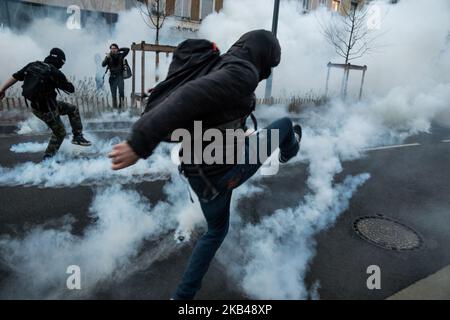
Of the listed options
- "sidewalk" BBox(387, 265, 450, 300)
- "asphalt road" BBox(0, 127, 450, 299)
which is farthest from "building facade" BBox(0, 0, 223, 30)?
"sidewalk" BBox(387, 265, 450, 300)

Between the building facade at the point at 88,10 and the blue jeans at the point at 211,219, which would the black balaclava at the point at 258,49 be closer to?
the blue jeans at the point at 211,219

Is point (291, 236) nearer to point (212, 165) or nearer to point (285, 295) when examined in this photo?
point (285, 295)

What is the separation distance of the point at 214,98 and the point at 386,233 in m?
2.73

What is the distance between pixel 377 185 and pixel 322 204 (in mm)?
1417

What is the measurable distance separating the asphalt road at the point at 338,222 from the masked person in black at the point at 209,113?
0.53m

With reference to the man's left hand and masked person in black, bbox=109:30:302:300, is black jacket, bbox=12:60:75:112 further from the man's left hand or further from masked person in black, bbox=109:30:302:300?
the man's left hand

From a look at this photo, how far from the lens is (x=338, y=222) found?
12.9 feet

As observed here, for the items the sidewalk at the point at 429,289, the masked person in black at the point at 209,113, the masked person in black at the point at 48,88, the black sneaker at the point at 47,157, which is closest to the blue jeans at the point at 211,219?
the masked person in black at the point at 209,113

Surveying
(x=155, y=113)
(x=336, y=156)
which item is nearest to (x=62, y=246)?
(x=155, y=113)

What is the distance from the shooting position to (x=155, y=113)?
1805mm

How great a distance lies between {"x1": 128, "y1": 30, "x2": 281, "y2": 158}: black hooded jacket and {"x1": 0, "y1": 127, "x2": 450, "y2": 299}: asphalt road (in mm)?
1304

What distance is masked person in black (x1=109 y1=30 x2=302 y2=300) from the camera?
1.81 m

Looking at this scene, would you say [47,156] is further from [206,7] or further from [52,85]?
[206,7]
